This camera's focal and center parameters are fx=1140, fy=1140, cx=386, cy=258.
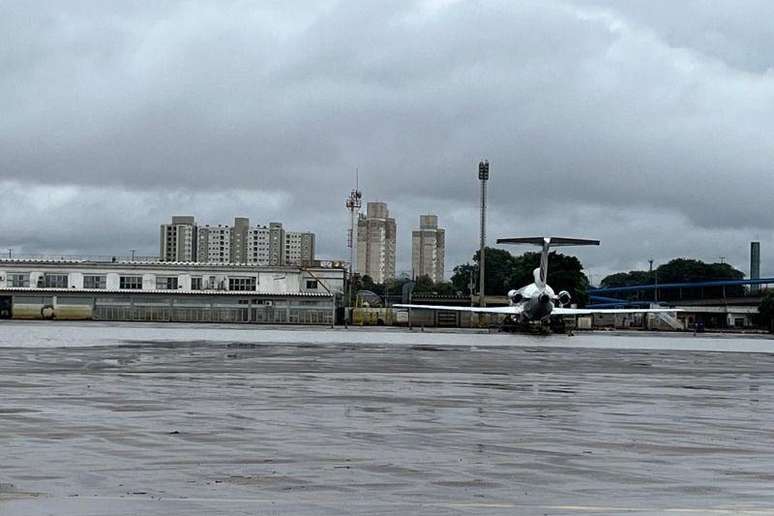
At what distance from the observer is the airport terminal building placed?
172 m

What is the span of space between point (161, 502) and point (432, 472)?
4.31 m

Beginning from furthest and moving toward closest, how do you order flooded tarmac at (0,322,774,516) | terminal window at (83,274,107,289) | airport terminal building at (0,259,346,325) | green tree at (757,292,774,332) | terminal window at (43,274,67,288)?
green tree at (757,292,774,332) < terminal window at (83,274,107,289) < terminal window at (43,274,67,288) < airport terminal building at (0,259,346,325) < flooded tarmac at (0,322,774,516)

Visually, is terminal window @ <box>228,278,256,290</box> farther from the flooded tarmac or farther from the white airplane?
the flooded tarmac

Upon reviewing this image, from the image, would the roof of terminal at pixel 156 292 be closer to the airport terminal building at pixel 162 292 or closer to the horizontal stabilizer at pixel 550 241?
the airport terminal building at pixel 162 292

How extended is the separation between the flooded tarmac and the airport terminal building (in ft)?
447

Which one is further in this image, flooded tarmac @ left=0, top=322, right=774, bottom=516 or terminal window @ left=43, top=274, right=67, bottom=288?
terminal window @ left=43, top=274, right=67, bottom=288

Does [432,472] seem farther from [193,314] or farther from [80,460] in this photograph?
[193,314]

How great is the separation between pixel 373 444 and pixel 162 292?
532 feet

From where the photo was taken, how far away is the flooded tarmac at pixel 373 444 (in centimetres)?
1348

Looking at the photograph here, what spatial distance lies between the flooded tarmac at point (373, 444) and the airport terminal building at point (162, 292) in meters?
136

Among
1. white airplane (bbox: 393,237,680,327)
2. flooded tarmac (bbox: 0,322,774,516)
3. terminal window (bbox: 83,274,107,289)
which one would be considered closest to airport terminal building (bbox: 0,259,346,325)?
terminal window (bbox: 83,274,107,289)

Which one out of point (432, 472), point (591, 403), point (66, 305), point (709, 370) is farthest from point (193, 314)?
point (432, 472)

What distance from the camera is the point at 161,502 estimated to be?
42.5 feet

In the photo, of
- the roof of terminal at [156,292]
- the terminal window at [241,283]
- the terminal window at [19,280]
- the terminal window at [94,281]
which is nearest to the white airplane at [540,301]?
the roof of terminal at [156,292]
